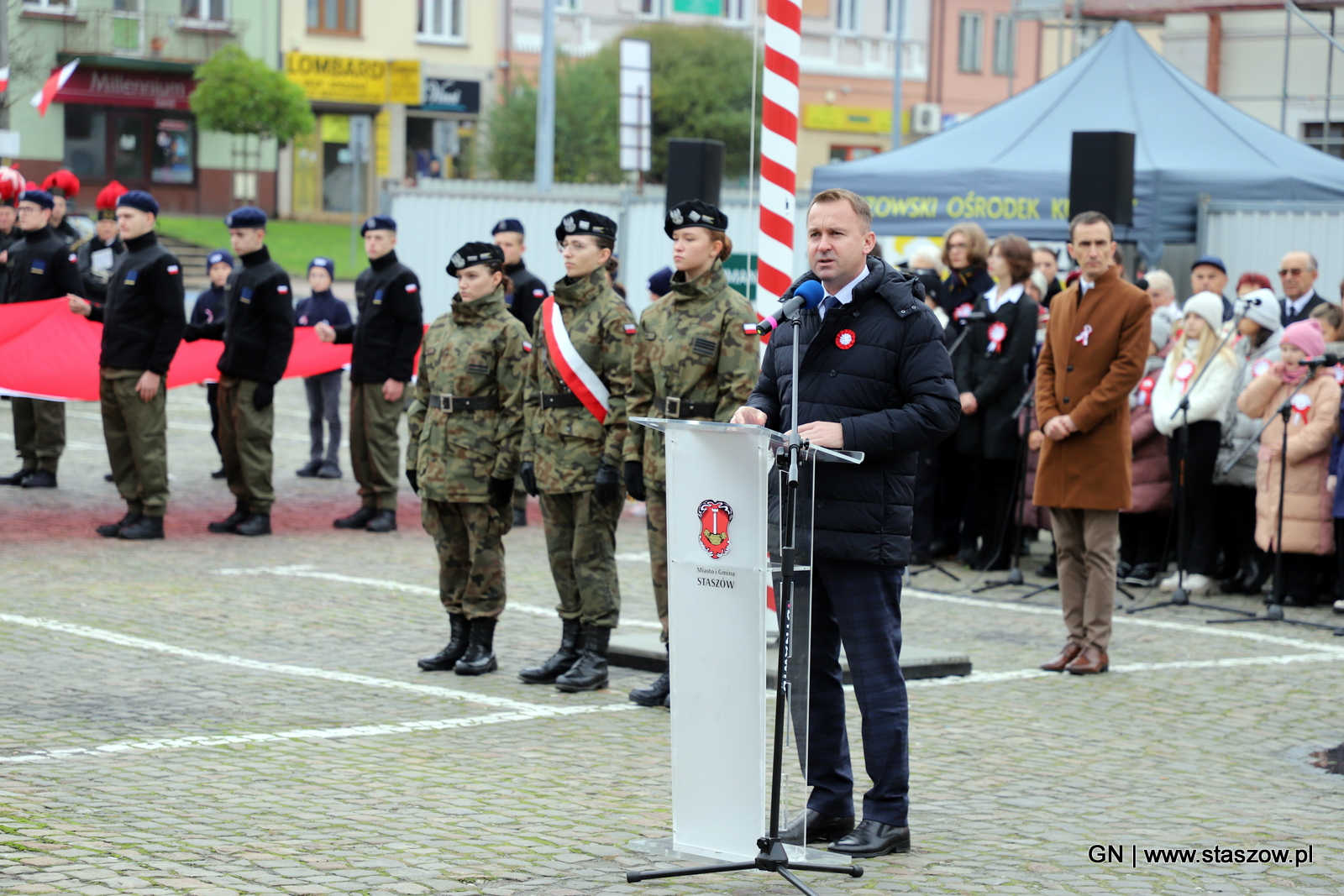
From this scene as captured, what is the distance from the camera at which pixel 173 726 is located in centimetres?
731

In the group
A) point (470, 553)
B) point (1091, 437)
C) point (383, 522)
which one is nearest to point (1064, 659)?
point (1091, 437)

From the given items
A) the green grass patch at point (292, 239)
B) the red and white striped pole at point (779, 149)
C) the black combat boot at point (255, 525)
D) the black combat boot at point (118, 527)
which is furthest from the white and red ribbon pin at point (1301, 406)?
the green grass patch at point (292, 239)

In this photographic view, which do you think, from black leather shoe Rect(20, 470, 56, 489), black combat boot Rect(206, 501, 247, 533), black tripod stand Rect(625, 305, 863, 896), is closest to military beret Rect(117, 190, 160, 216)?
black combat boot Rect(206, 501, 247, 533)

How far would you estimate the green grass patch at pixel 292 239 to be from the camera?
43156 millimetres

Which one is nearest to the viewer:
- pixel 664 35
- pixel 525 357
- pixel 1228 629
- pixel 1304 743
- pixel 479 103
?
pixel 1304 743

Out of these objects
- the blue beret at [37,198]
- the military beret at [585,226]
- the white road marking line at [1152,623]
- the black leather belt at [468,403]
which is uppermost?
the blue beret at [37,198]

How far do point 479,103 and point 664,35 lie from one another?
681 cm

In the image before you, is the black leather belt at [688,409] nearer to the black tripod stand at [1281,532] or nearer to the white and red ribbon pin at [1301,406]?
the black tripod stand at [1281,532]

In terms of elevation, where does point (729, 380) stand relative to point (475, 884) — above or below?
above

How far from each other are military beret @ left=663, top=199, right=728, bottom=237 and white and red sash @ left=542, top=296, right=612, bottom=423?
786mm

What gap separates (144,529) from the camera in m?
12.6

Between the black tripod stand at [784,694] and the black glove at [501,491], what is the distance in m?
3.37

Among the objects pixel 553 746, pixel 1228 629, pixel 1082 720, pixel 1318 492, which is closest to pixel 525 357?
pixel 553 746

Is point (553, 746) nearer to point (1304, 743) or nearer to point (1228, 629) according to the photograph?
point (1304, 743)
